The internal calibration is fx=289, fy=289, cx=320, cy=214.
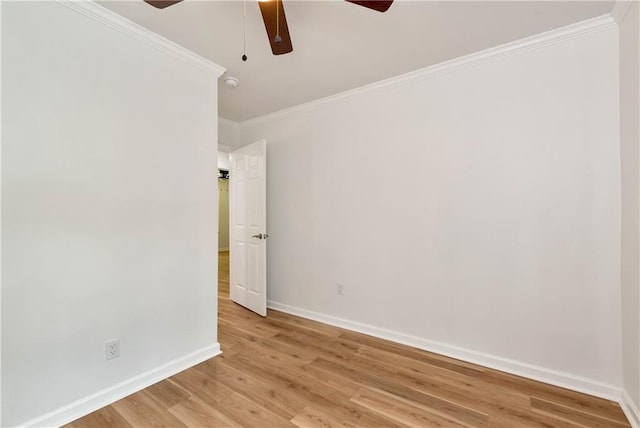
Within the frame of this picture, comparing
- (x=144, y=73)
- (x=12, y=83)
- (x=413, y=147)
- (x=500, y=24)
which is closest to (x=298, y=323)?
(x=413, y=147)

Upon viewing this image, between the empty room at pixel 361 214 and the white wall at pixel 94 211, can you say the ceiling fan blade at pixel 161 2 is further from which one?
the white wall at pixel 94 211

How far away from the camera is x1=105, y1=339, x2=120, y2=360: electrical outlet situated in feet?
6.15

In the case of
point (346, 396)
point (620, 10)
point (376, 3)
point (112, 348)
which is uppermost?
point (620, 10)

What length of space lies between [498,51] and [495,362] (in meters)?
2.44

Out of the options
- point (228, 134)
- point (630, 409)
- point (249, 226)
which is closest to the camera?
point (630, 409)

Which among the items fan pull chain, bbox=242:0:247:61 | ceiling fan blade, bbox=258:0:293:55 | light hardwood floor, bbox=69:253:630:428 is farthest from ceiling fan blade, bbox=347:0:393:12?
light hardwood floor, bbox=69:253:630:428

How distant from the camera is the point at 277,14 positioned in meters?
1.48

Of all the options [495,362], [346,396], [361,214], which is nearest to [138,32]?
[361,214]

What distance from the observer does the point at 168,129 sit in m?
2.21

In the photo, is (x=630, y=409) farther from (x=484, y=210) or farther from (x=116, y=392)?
(x=116, y=392)

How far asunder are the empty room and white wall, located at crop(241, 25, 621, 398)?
16mm

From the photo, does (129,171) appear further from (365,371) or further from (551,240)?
(551,240)

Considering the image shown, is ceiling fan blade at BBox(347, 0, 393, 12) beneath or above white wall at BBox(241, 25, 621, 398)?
above

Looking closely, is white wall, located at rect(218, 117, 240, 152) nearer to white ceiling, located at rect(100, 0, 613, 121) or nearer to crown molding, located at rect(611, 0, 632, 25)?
white ceiling, located at rect(100, 0, 613, 121)
